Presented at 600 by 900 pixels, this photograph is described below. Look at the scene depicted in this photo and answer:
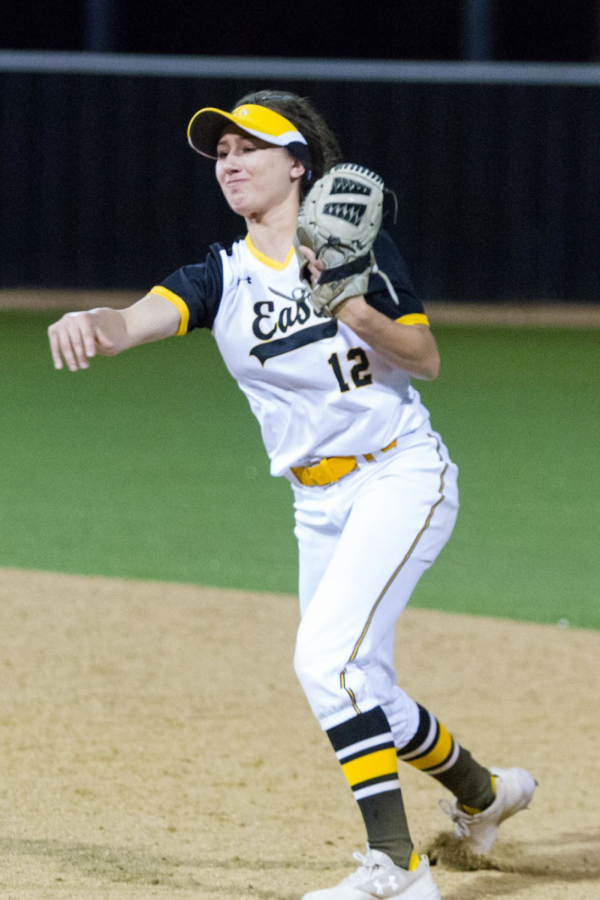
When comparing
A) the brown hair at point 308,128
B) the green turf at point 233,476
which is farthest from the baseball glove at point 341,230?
the green turf at point 233,476

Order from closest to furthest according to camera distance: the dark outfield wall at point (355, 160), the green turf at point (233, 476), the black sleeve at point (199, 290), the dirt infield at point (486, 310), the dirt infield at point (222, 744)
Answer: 1. the black sleeve at point (199, 290)
2. the dirt infield at point (222, 744)
3. the green turf at point (233, 476)
4. the dark outfield wall at point (355, 160)
5. the dirt infield at point (486, 310)

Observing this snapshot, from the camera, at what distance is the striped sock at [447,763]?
12.0 ft

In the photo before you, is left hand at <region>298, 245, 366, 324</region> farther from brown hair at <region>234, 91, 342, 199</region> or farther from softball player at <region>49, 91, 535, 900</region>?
brown hair at <region>234, 91, 342, 199</region>

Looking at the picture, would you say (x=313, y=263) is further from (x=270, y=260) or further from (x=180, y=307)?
(x=180, y=307)

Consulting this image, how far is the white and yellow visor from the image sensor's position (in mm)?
3416

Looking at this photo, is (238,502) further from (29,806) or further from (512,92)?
(512,92)

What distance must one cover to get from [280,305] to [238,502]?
16.1ft

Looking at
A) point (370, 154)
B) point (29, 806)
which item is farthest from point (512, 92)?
point (29, 806)

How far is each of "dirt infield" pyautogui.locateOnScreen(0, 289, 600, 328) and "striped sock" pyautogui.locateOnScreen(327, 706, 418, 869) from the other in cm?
1162

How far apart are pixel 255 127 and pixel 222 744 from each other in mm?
2370

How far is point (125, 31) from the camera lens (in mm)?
20969

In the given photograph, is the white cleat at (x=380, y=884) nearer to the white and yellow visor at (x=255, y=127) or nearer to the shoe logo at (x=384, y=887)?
the shoe logo at (x=384, y=887)

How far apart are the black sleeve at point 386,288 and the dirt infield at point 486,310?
36.9ft

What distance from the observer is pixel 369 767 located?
10.3ft
